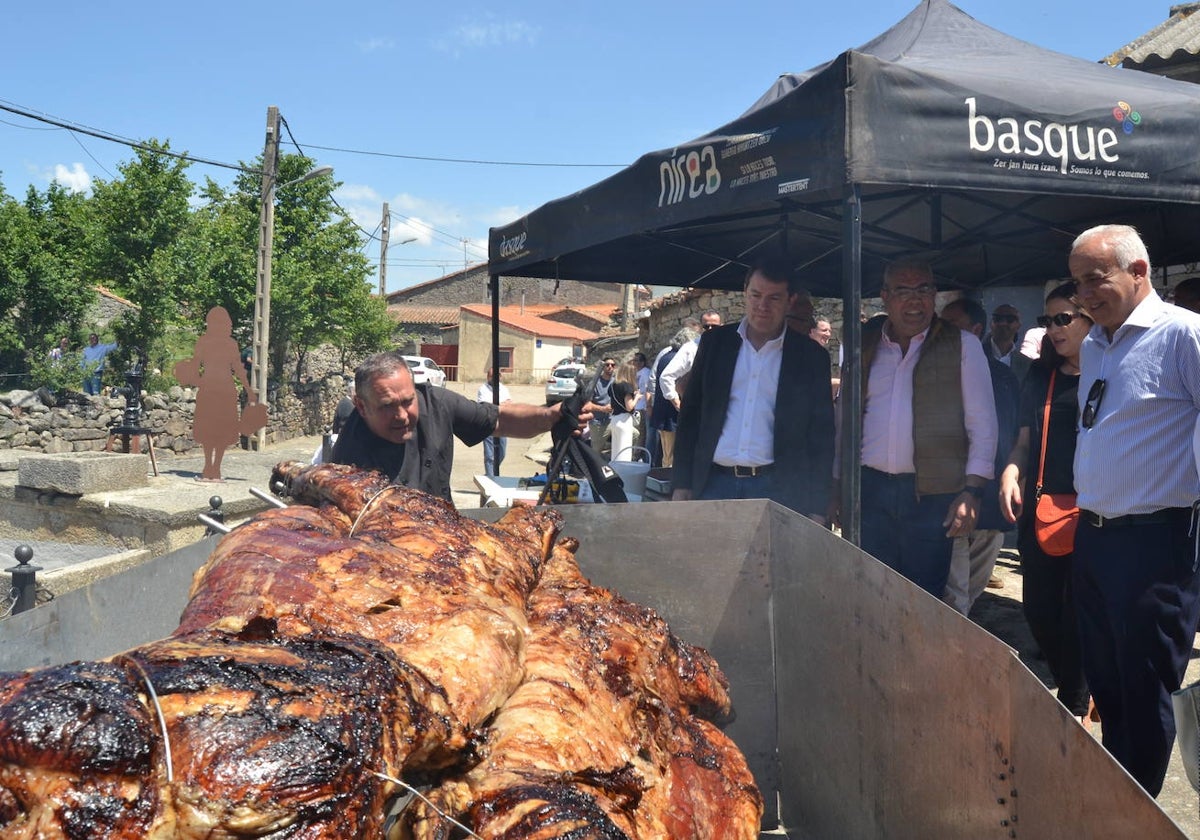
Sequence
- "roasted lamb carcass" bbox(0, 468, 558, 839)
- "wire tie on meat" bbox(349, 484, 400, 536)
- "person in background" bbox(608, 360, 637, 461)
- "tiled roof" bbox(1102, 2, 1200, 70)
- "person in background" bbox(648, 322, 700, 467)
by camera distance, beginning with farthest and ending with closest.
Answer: "person in background" bbox(648, 322, 700, 467) < "person in background" bbox(608, 360, 637, 461) < "tiled roof" bbox(1102, 2, 1200, 70) < "wire tie on meat" bbox(349, 484, 400, 536) < "roasted lamb carcass" bbox(0, 468, 558, 839)

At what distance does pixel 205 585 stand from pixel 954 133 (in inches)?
114

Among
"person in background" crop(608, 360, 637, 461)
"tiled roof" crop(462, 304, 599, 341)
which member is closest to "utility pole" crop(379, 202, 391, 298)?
"tiled roof" crop(462, 304, 599, 341)

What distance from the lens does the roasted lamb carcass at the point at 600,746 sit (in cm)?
147

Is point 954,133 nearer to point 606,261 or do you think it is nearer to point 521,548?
point 521,548

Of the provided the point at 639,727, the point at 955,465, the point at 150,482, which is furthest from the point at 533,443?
the point at 639,727

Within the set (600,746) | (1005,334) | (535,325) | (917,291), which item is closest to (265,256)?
(1005,334)

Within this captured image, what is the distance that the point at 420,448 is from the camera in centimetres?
398

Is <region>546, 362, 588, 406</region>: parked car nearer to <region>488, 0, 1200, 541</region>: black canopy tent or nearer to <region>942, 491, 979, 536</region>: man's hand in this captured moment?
<region>488, 0, 1200, 541</region>: black canopy tent

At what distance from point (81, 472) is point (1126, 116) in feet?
20.6

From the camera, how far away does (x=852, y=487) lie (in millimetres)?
3426

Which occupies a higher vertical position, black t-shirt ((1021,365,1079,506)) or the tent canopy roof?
the tent canopy roof

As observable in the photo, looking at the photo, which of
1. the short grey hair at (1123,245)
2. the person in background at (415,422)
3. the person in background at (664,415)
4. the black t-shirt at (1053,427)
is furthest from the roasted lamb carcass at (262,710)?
the person in background at (664,415)

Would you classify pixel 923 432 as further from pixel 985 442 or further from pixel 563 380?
pixel 563 380

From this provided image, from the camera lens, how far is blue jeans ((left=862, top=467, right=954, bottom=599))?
165 inches
